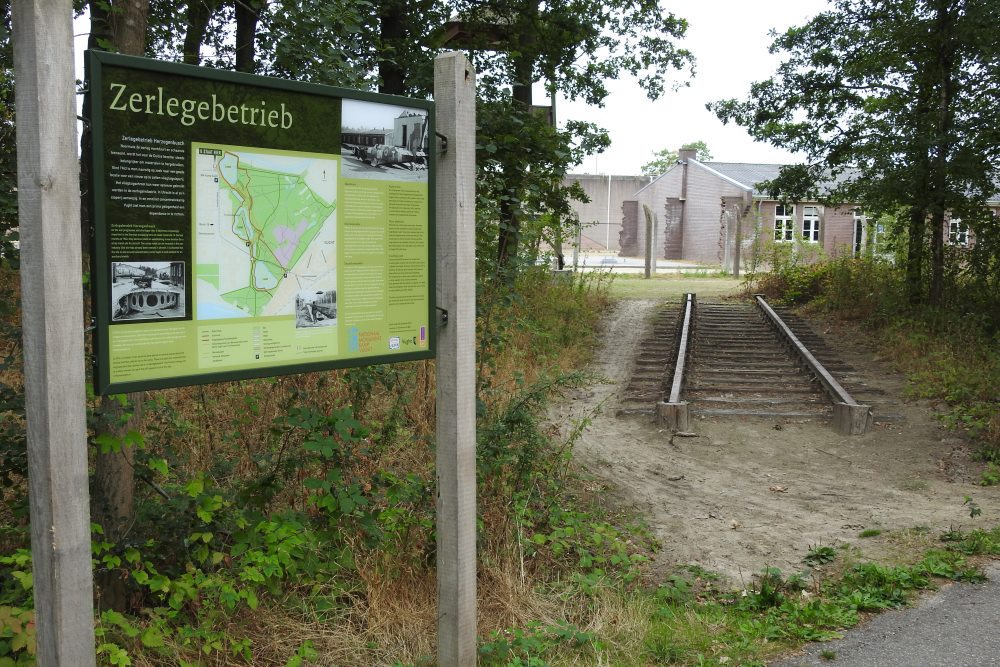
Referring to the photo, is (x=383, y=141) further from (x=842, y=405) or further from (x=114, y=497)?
(x=842, y=405)

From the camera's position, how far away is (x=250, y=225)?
3191 millimetres

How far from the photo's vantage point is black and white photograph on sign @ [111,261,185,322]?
9.37 ft

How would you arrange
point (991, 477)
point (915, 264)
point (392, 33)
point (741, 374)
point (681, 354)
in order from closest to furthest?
point (991, 477)
point (741, 374)
point (681, 354)
point (392, 33)
point (915, 264)

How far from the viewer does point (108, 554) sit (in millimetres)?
4086

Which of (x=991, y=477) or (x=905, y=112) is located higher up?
(x=905, y=112)

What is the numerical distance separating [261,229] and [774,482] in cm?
655

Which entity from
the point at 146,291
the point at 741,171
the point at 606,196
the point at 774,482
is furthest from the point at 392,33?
the point at 606,196

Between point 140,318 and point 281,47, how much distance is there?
11.5ft

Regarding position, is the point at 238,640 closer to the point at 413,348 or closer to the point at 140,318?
the point at 413,348

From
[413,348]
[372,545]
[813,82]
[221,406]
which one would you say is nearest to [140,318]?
[413,348]

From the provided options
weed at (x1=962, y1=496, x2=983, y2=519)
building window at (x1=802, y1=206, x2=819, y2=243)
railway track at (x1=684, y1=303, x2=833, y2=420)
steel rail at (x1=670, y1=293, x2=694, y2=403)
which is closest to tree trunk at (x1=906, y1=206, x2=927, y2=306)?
railway track at (x1=684, y1=303, x2=833, y2=420)

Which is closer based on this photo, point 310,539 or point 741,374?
point 310,539

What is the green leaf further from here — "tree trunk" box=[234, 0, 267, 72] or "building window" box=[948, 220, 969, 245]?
"building window" box=[948, 220, 969, 245]

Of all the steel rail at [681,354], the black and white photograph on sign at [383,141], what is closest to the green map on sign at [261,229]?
the black and white photograph on sign at [383,141]
